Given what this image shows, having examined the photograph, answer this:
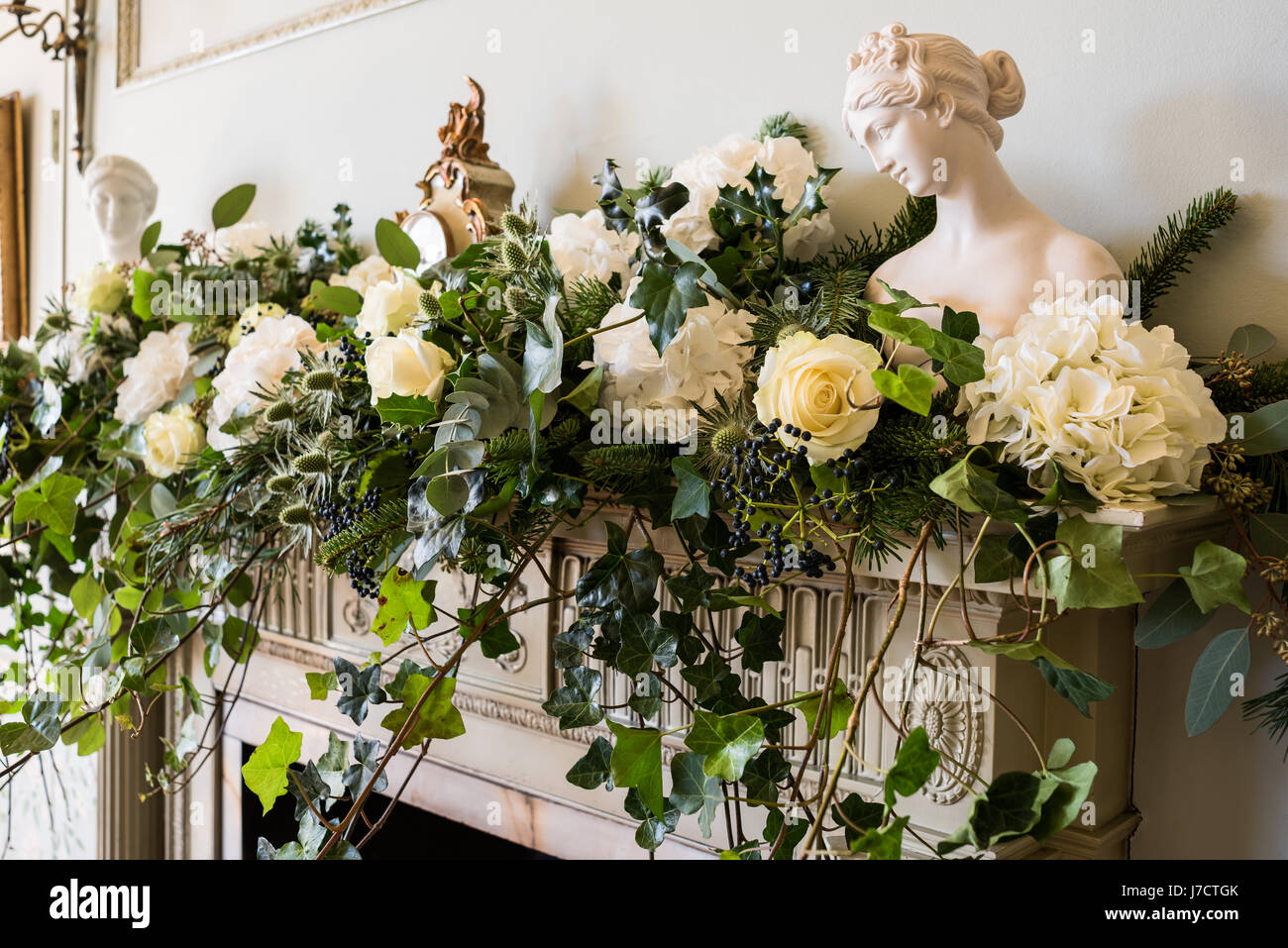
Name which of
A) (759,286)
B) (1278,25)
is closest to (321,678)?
(759,286)

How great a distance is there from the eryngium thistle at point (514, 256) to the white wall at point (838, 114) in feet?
1.24

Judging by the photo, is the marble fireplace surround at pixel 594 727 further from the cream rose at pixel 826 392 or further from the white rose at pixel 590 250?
the white rose at pixel 590 250

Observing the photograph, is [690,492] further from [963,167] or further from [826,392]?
[963,167]

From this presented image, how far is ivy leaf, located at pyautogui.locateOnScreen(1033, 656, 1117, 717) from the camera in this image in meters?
0.58

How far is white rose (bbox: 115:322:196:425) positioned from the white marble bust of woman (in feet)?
3.03

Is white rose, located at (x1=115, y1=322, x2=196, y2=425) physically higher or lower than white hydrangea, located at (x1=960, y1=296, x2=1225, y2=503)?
higher

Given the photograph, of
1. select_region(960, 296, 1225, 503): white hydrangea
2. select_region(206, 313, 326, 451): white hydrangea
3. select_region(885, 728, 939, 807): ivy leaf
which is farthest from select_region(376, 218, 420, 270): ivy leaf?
select_region(885, 728, 939, 807): ivy leaf

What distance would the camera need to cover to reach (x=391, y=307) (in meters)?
0.89

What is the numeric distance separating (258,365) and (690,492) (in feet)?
1.85

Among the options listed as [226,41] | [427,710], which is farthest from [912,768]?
[226,41]

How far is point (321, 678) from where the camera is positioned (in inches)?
33.8

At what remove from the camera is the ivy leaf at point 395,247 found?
44.4 inches

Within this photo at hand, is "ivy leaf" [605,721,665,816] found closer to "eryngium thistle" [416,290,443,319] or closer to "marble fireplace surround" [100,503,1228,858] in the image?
"marble fireplace surround" [100,503,1228,858]
